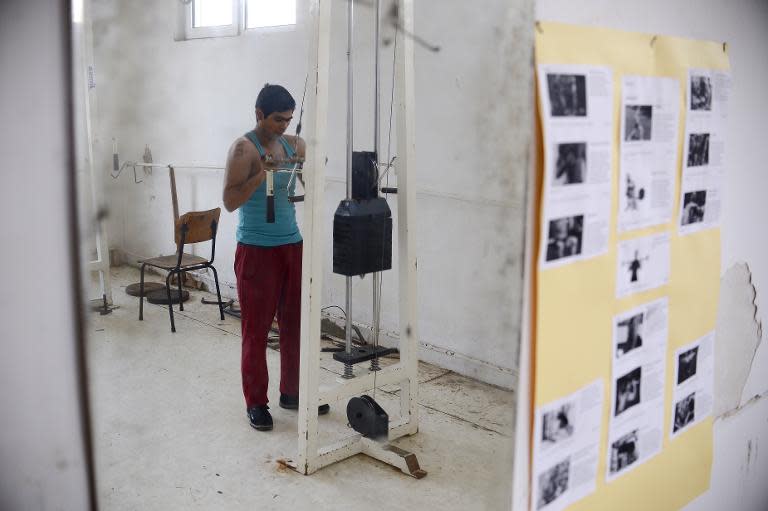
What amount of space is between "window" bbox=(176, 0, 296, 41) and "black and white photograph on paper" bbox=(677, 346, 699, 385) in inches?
40.2

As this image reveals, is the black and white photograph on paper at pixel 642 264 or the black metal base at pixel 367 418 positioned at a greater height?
the black and white photograph on paper at pixel 642 264

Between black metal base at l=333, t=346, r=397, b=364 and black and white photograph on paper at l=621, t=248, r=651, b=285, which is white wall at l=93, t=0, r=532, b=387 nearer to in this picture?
black and white photograph on paper at l=621, t=248, r=651, b=285

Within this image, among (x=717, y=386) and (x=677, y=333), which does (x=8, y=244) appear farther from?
(x=717, y=386)

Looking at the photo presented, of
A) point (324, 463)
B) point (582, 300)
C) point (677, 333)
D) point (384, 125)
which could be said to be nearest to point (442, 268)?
point (384, 125)

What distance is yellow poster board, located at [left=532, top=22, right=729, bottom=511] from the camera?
0.96 meters

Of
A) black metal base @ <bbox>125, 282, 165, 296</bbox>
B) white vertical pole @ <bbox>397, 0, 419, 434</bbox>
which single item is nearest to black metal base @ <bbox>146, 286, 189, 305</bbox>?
black metal base @ <bbox>125, 282, 165, 296</bbox>

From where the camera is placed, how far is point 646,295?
3.77 ft

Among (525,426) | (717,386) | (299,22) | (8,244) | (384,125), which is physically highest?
(299,22)

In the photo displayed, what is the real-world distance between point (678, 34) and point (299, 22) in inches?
40.6

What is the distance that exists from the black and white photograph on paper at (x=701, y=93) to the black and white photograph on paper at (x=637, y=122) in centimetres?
17

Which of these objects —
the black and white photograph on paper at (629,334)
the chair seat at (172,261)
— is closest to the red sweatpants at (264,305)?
the chair seat at (172,261)

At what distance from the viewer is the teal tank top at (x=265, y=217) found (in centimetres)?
178

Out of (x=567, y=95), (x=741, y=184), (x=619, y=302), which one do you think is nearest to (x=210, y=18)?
(x=567, y=95)

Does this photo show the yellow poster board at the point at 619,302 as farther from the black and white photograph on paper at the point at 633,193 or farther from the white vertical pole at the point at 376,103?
the white vertical pole at the point at 376,103
